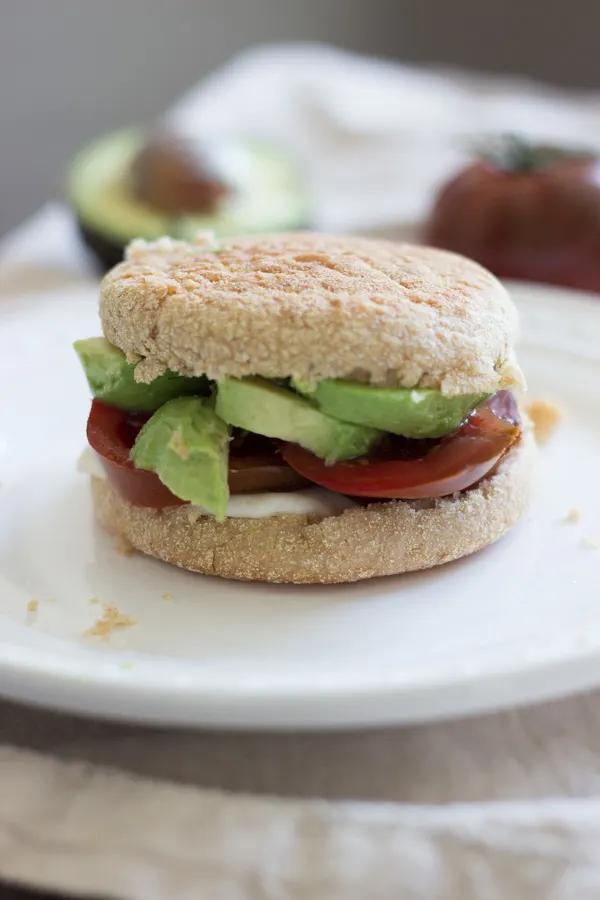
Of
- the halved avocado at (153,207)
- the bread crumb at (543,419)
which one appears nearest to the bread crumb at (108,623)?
the bread crumb at (543,419)

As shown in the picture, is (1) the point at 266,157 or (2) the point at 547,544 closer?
(2) the point at 547,544

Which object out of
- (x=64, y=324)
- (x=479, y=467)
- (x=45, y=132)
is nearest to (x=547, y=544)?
(x=479, y=467)

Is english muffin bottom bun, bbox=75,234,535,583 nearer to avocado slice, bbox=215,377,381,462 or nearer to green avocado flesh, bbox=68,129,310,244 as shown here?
avocado slice, bbox=215,377,381,462

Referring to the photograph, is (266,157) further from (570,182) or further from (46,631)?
(46,631)

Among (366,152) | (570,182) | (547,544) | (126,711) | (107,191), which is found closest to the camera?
(126,711)

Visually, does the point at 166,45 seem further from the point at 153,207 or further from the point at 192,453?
the point at 192,453

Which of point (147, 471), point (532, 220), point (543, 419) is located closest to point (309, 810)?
point (147, 471)

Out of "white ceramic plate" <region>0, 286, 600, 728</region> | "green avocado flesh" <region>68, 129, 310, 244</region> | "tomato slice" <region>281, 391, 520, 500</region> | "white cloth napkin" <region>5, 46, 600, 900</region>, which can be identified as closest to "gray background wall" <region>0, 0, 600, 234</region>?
"green avocado flesh" <region>68, 129, 310, 244</region>
